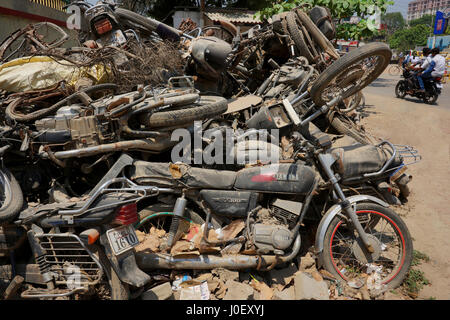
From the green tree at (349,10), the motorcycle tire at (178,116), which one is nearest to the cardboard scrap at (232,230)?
the motorcycle tire at (178,116)

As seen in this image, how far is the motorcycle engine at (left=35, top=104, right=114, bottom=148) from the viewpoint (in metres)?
2.94

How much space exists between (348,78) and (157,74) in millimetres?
2555

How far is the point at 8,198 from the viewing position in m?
2.68

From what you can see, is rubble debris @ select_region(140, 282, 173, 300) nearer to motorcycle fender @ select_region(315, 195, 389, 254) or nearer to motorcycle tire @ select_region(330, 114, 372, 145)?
motorcycle fender @ select_region(315, 195, 389, 254)

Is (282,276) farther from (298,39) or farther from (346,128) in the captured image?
(298,39)

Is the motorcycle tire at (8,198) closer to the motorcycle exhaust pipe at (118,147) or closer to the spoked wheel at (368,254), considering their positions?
the motorcycle exhaust pipe at (118,147)

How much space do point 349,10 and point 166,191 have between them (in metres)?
8.10

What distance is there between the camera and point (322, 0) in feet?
26.9

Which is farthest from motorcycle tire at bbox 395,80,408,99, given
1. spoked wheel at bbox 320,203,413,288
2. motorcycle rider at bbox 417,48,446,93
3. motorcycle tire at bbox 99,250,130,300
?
motorcycle tire at bbox 99,250,130,300

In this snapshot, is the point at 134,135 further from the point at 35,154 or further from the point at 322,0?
the point at 322,0

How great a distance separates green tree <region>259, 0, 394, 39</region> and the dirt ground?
2263mm

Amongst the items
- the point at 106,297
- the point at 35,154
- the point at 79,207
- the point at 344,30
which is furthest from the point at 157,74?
the point at 344,30

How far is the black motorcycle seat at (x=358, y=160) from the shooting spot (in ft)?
10.8

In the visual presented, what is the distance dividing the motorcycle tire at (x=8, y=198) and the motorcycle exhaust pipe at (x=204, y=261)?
1.10 metres
